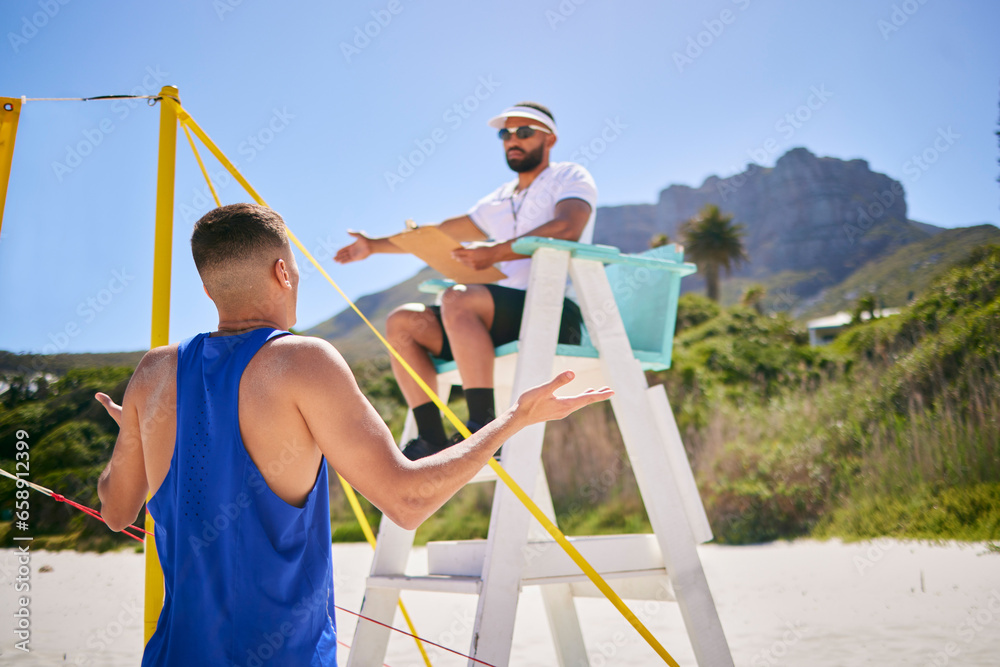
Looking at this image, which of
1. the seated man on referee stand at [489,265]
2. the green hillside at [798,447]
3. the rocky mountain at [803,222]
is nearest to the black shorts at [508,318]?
the seated man on referee stand at [489,265]

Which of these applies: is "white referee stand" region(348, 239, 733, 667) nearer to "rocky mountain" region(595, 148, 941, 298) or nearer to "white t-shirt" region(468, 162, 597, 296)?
"white t-shirt" region(468, 162, 597, 296)

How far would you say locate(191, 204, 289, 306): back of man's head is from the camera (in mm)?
1445

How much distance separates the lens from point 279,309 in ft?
4.87

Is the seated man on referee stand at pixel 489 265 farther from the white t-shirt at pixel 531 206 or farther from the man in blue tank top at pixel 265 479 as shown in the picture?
the man in blue tank top at pixel 265 479

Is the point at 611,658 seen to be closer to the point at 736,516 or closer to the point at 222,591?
the point at 222,591

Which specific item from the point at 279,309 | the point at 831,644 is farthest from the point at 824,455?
the point at 279,309

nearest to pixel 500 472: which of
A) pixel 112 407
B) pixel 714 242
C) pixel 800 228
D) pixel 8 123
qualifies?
pixel 112 407

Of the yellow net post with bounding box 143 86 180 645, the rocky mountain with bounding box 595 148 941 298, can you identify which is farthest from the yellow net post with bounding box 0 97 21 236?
the rocky mountain with bounding box 595 148 941 298

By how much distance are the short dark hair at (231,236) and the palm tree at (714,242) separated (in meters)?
37.9

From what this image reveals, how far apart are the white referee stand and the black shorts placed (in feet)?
0.35

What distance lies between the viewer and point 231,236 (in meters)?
1.45

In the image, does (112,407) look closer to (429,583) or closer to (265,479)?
(265,479)

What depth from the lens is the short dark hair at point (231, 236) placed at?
1.45 metres

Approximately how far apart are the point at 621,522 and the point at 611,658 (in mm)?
4251
